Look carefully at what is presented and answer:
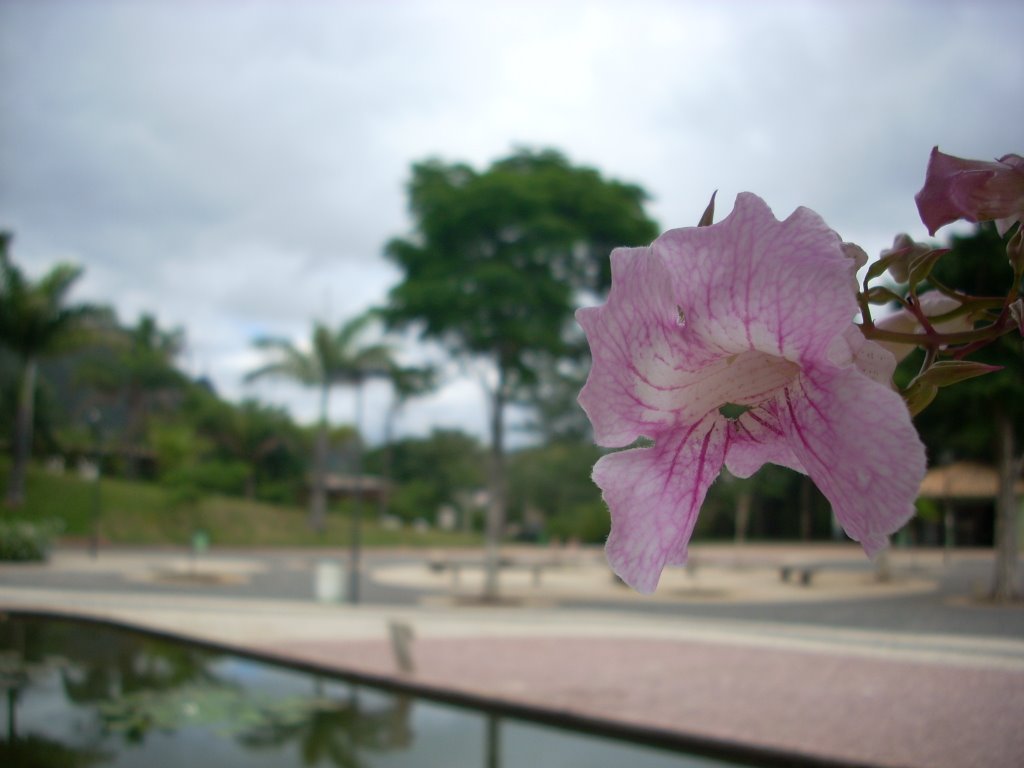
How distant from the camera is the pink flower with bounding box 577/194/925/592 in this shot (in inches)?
12.0

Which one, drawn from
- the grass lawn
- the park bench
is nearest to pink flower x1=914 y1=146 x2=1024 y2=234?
the park bench

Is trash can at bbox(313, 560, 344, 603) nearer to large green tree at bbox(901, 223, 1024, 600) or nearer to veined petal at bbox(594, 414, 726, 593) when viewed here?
large green tree at bbox(901, 223, 1024, 600)

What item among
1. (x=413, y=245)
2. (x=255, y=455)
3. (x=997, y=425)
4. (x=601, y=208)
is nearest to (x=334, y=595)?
(x=413, y=245)

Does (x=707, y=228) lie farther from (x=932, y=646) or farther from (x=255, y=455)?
(x=255, y=455)

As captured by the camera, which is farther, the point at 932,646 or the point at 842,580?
the point at 842,580

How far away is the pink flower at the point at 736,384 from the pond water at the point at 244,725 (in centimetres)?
600

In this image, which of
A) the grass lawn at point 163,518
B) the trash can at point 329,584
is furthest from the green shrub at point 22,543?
the trash can at point 329,584

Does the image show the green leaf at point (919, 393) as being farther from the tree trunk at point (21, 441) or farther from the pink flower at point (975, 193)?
the tree trunk at point (21, 441)

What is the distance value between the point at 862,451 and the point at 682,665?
925 centimetres

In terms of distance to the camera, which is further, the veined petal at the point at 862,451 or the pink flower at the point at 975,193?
the pink flower at the point at 975,193

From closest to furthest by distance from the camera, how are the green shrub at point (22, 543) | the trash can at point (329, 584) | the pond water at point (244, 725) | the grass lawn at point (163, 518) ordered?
the pond water at point (244, 725) → the trash can at point (329, 584) → the green shrub at point (22, 543) → the grass lawn at point (163, 518)

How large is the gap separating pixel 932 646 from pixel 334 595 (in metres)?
10.3

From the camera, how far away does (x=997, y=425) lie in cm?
1307

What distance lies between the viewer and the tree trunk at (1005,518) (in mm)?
12430
